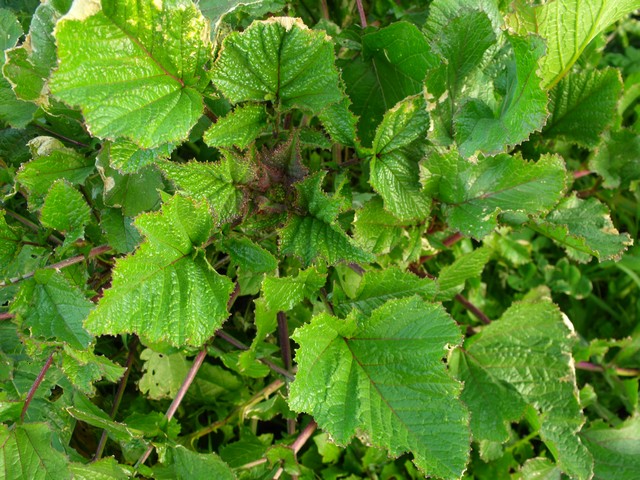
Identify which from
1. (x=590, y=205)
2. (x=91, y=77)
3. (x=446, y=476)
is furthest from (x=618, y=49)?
(x=91, y=77)

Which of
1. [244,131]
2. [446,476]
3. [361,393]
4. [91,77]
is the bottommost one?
[446,476]

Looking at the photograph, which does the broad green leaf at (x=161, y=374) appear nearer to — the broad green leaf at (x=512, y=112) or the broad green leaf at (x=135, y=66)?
the broad green leaf at (x=135, y=66)

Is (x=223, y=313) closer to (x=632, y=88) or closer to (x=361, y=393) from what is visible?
(x=361, y=393)

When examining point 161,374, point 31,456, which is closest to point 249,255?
point 161,374

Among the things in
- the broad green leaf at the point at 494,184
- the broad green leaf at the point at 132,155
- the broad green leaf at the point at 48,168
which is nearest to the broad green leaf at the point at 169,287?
the broad green leaf at the point at 132,155

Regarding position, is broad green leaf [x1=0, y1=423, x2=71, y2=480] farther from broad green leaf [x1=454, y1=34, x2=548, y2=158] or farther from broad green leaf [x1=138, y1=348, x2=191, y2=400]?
broad green leaf [x1=454, y1=34, x2=548, y2=158]
